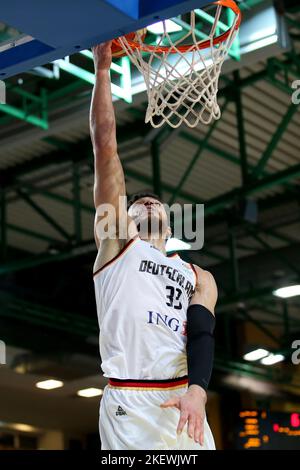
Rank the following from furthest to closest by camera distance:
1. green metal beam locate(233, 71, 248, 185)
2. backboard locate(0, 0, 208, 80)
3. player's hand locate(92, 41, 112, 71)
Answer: green metal beam locate(233, 71, 248, 185), player's hand locate(92, 41, 112, 71), backboard locate(0, 0, 208, 80)

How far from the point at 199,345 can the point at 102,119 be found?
1.09m

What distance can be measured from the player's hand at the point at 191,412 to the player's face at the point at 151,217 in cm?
88

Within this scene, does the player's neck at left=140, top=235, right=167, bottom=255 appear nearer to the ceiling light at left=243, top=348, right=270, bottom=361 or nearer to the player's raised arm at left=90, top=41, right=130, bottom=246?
the player's raised arm at left=90, top=41, right=130, bottom=246

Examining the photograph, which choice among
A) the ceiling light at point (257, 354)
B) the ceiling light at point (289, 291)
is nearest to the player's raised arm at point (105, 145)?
the ceiling light at point (289, 291)

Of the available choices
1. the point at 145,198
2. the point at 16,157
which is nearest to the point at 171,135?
the point at 16,157

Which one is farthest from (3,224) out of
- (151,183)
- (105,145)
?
(105,145)

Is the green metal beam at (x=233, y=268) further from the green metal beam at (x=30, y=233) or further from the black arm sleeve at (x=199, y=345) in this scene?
the black arm sleeve at (x=199, y=345)

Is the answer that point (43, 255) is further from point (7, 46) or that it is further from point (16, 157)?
point (7, 46)

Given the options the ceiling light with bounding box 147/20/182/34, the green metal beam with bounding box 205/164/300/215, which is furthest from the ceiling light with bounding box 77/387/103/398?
the ceiling light with bounding box 147/20/182/34

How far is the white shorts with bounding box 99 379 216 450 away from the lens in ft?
11.8

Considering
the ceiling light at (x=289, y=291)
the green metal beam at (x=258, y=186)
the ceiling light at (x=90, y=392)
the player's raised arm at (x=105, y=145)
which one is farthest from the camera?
the ceiling light at (x=90, y=392)

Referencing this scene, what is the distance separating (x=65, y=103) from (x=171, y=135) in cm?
178

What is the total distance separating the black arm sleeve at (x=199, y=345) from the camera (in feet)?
11.9

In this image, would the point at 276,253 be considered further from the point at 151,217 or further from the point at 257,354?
the point at 151,217
